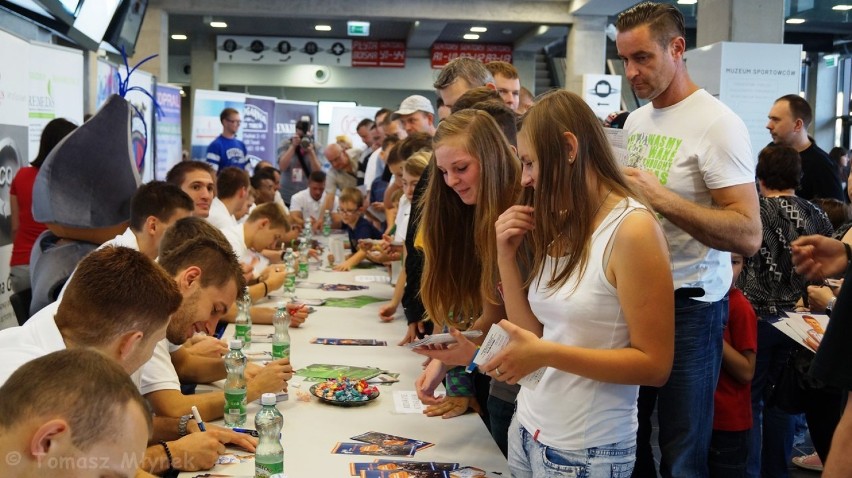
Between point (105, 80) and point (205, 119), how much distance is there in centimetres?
320

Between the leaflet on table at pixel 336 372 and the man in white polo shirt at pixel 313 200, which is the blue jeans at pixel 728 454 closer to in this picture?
the leaflet on table at pixel 336 372

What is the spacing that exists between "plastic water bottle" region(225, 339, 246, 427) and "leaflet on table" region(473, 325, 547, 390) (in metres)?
0.86

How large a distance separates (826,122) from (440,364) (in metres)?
14.8

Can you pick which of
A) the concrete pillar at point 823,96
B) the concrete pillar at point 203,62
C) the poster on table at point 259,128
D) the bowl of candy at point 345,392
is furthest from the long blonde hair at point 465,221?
the concrete pillar at point 203,62

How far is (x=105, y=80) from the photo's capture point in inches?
294

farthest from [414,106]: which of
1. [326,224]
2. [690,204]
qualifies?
[690,204]

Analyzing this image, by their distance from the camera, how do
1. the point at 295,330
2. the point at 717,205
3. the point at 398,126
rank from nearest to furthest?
the point at 717,205 → the point at 295,330 → the point at 398,126

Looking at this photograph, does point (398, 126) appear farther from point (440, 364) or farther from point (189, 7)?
point (189, 7)

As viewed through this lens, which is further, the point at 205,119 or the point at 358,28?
the point at 358,28

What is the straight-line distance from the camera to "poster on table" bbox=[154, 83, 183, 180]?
29.5ft

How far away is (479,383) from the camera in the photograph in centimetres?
255

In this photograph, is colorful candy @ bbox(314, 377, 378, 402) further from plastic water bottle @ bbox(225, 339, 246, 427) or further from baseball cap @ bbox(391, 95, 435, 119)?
baseball cap @ bbox(391, 95, 435, 119)

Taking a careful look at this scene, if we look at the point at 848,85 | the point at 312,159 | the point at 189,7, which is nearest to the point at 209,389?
the point at 312,159

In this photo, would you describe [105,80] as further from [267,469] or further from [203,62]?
[203,62]
